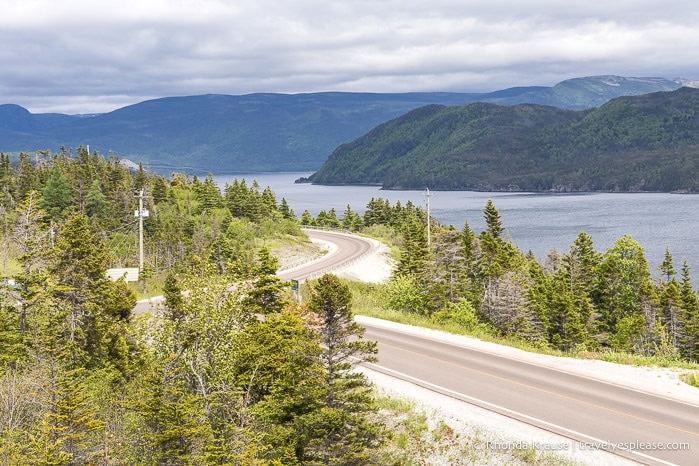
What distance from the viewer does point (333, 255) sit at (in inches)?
2847

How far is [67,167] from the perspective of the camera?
331 ft

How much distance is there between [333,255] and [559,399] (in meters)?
52.0

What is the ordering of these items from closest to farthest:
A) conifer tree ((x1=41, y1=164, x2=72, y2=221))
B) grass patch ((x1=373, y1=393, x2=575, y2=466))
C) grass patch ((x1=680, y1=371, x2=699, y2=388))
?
grass patch ((x1=373, y1=393, x2=575, y2=466)), grass patch ((x1=680, y1=371, x2=699, y2=388)), conifer tree ((x1=41, y1=164, x2=72, y2=221))

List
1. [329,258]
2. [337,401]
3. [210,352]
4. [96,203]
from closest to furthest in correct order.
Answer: [337,401]
[210,352]
[329,258]
[96,203]

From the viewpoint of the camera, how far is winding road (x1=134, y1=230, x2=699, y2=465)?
17484 mm

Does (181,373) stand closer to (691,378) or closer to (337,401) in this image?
(337,401)

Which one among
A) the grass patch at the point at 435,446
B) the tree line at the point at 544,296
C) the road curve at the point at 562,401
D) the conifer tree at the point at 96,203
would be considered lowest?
the tree line at the point at 544,296

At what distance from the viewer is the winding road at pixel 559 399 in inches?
688

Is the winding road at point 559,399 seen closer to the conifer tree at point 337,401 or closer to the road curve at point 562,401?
the road curve at point 562,401

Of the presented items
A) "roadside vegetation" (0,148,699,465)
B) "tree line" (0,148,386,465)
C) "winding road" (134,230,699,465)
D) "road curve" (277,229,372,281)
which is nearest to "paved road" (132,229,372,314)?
"road curve" (277,229,372,281)

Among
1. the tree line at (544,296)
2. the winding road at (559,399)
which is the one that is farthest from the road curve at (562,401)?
the tree line at (544,296)

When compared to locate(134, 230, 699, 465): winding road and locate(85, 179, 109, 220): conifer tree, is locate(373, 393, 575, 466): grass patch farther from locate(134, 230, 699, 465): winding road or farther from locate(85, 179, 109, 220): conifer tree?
locate(85, 179, 109, 220): conifer tree

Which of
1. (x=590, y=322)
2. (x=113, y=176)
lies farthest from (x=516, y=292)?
(x=113, y=176)

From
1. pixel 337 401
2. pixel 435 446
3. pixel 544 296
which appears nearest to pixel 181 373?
pixel 337 401
